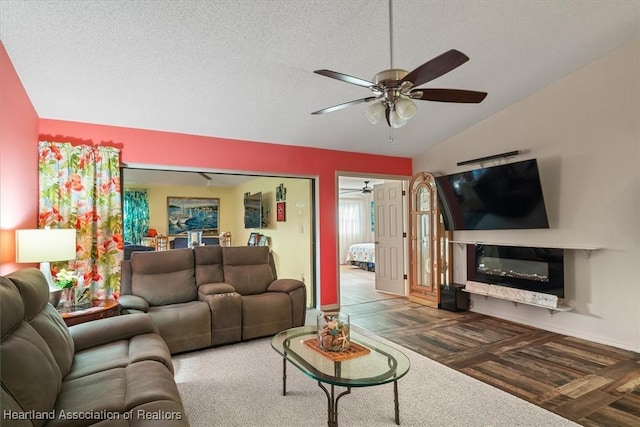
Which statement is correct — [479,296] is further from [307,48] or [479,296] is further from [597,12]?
[307,48]

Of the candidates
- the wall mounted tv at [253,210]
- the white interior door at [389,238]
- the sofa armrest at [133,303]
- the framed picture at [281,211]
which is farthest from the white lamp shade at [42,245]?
the white interior door at [389,238]

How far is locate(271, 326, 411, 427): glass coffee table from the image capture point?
1.90 metres

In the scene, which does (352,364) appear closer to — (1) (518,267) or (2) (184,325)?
(2) (184,325)

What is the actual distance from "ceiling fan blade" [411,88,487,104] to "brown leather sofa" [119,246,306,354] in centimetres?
255

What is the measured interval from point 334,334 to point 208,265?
7.47 ft

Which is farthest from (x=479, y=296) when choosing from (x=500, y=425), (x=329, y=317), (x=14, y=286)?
(x=14, y=286)

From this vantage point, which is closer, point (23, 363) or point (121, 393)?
point (23, 363)

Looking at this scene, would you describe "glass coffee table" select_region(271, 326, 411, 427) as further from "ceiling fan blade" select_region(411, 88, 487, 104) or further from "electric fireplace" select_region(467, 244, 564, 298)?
"electric fireplace" select_region(467, 244, 564, 298)

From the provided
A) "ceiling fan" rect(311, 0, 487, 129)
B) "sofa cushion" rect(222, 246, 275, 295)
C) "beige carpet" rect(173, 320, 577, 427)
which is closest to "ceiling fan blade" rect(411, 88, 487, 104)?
"ceiling fan" rect(311, 0, 487, 129)

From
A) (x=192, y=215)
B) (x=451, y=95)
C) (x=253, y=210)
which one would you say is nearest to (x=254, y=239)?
(x=253, y=210)

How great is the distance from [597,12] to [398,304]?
4.19 meters

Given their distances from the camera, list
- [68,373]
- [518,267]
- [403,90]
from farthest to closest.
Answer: [518,267] < [403,90] < [68,373]

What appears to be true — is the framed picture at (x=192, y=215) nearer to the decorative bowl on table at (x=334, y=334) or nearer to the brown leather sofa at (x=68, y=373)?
the brown leather sofa at (x=68, y=373)

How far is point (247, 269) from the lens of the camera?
426 cm
